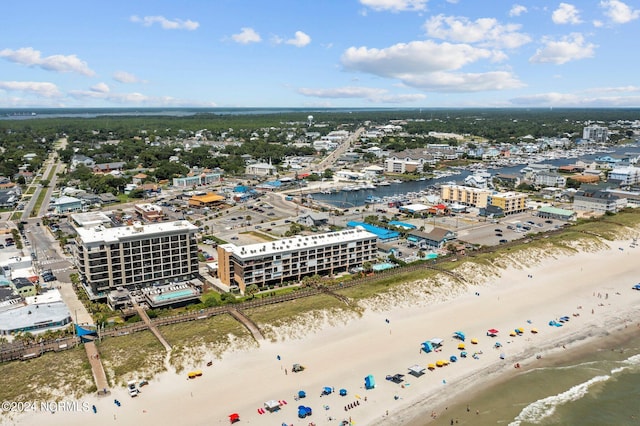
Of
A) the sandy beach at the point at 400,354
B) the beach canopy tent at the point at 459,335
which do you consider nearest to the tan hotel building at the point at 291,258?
the sandy beach at the point at 400,354

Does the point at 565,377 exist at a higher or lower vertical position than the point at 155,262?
lower

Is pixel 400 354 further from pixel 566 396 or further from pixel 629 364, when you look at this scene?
pixel 629 364

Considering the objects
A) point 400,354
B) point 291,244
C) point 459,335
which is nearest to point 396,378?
point 400,354

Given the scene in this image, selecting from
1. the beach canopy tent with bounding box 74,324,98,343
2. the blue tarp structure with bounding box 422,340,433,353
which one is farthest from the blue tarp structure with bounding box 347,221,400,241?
the beach canopy tent with bounding box 74,324,98,343

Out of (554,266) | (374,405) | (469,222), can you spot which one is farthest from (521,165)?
(374,405)

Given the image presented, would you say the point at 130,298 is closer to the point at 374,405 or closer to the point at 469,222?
the point at 374,405

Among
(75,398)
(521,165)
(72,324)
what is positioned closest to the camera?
(75,398)

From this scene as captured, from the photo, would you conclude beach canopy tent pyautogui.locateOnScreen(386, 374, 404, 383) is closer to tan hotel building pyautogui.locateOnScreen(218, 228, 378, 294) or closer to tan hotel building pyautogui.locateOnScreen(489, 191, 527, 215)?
tan hotel building pyautogui.locateOnScreen(218, 228, 378, 294)
